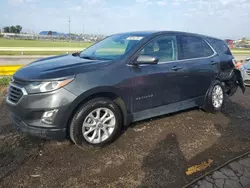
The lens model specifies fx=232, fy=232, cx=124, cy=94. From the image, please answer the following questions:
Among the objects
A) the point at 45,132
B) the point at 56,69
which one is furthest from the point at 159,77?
the point at 45,132

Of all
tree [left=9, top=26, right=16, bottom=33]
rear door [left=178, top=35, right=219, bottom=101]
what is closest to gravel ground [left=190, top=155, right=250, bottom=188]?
rear door [left=178, top=35, right=219, bottom=101]

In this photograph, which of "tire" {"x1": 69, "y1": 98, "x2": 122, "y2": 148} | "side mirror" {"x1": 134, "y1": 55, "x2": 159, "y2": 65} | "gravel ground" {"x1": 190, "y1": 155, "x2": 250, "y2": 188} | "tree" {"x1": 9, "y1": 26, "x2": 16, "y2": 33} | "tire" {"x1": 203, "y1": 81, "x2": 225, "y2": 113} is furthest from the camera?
"tree" {"x1": 9, "y1": 26, "x2": 16, "y2": 33}

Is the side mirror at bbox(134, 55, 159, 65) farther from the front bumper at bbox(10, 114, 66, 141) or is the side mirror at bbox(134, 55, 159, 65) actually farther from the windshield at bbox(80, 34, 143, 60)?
the front bumper at bbox(10, 114, 66, 141)

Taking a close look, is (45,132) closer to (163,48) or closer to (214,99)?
(163,48)

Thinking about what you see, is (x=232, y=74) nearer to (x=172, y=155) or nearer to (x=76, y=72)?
(x=172, y=155)

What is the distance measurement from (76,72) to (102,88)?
1.37 feet

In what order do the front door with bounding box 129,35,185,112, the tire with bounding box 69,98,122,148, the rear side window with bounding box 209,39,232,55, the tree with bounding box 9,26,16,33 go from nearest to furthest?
the tire with bounding box 69,98,122,148 → the front door with bounding box 129,35,185,112 → the rear side window with bounding box 209,39,232,55 → the tree with bounding box 9,26,16,33

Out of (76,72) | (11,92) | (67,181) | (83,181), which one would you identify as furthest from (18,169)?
(76,72)

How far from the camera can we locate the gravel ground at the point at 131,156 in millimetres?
2752

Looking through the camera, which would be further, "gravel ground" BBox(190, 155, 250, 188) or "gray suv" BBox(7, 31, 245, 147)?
"gray suv" BBox(7, 31, 245, 147)

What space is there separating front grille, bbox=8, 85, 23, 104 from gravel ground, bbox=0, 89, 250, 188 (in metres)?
0.72

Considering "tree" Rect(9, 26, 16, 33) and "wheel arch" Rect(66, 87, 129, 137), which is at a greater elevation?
"tree" Rect(9, 26, 16, 33)

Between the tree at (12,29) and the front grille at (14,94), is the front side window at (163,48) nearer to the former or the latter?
the front grille at (14,94)

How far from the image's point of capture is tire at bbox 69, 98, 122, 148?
3172 mm
